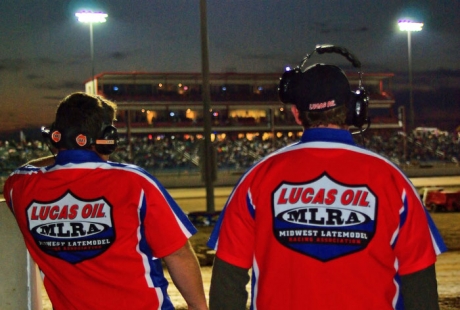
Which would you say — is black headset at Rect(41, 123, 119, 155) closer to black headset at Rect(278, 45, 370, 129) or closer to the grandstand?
black headset at Rect(278, 45, 370, 129)

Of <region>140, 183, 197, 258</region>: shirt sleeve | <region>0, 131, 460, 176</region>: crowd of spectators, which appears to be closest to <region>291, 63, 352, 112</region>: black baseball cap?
<region>140, 183, 197, 258</region>: shirt sleeve

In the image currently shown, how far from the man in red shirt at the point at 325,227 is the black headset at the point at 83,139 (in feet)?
2.02

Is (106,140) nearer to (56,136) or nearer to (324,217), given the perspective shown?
(56,136)

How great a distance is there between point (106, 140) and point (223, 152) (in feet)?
139

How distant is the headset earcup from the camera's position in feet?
8.30

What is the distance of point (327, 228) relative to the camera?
→ 2072 mm

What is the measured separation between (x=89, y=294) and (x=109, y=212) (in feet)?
1.07

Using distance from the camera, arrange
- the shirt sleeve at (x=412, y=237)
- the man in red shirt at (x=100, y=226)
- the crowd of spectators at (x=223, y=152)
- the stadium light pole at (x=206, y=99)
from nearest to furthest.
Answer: the shirt sleeve at (x=412, y=237), the man in red shirt at (x=100, y=226), the stadium light pole at (x=206, y=99), the crowd of spectators at (x=223, y=152)

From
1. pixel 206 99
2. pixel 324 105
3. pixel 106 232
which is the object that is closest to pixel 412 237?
pixel 324 105

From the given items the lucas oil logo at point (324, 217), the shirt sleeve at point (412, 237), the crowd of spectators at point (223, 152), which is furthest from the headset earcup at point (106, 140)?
the crowd of spectators at point (223, 152)

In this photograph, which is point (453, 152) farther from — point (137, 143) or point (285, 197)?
point (285, 197)

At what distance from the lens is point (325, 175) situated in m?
2.10

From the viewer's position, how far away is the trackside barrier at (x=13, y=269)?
3115 millimetres

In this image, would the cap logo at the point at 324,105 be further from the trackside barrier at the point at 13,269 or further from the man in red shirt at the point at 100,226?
the trackside barrier at the point at 13,269
